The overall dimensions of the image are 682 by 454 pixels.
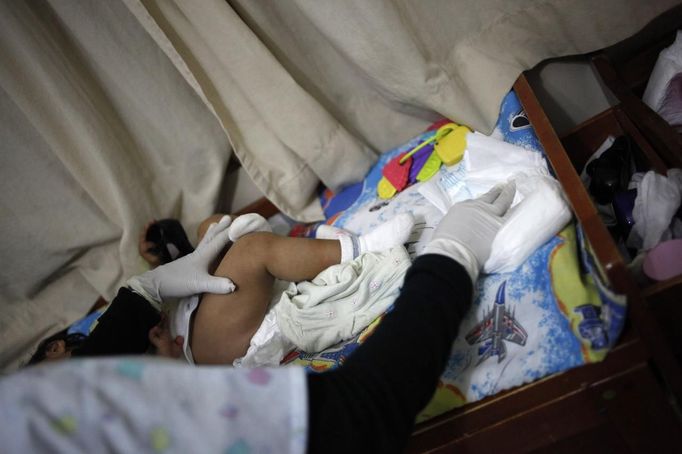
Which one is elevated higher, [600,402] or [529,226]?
[529,226]

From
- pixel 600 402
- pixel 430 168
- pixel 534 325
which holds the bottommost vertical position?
pixel 600 402

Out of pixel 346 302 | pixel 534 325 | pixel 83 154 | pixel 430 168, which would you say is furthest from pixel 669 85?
pixel 83 154

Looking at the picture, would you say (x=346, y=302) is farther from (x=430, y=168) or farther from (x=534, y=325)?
(x=430, y=168)

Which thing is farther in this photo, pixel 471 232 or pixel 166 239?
pixel 166 239

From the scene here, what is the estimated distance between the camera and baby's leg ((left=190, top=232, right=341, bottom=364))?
1.08 m

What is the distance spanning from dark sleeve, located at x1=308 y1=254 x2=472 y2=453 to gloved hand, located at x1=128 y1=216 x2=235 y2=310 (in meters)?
0.60

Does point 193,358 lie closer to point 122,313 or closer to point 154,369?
point 122,313

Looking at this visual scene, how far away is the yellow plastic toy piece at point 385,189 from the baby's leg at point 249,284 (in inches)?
11.5

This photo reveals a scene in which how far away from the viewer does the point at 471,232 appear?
2.68ft

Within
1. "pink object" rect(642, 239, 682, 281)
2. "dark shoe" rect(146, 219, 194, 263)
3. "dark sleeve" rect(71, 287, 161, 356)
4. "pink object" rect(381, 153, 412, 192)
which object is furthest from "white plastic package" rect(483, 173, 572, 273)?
"dark shoe" rect(146, 219, 194, 263)

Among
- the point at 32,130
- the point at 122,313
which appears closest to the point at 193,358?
the point at 122,313

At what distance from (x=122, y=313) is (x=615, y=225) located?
122cm

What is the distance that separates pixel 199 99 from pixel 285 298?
32.0 inches

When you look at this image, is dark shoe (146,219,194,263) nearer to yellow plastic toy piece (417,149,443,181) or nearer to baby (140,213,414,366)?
baby (140,213,414,366)
